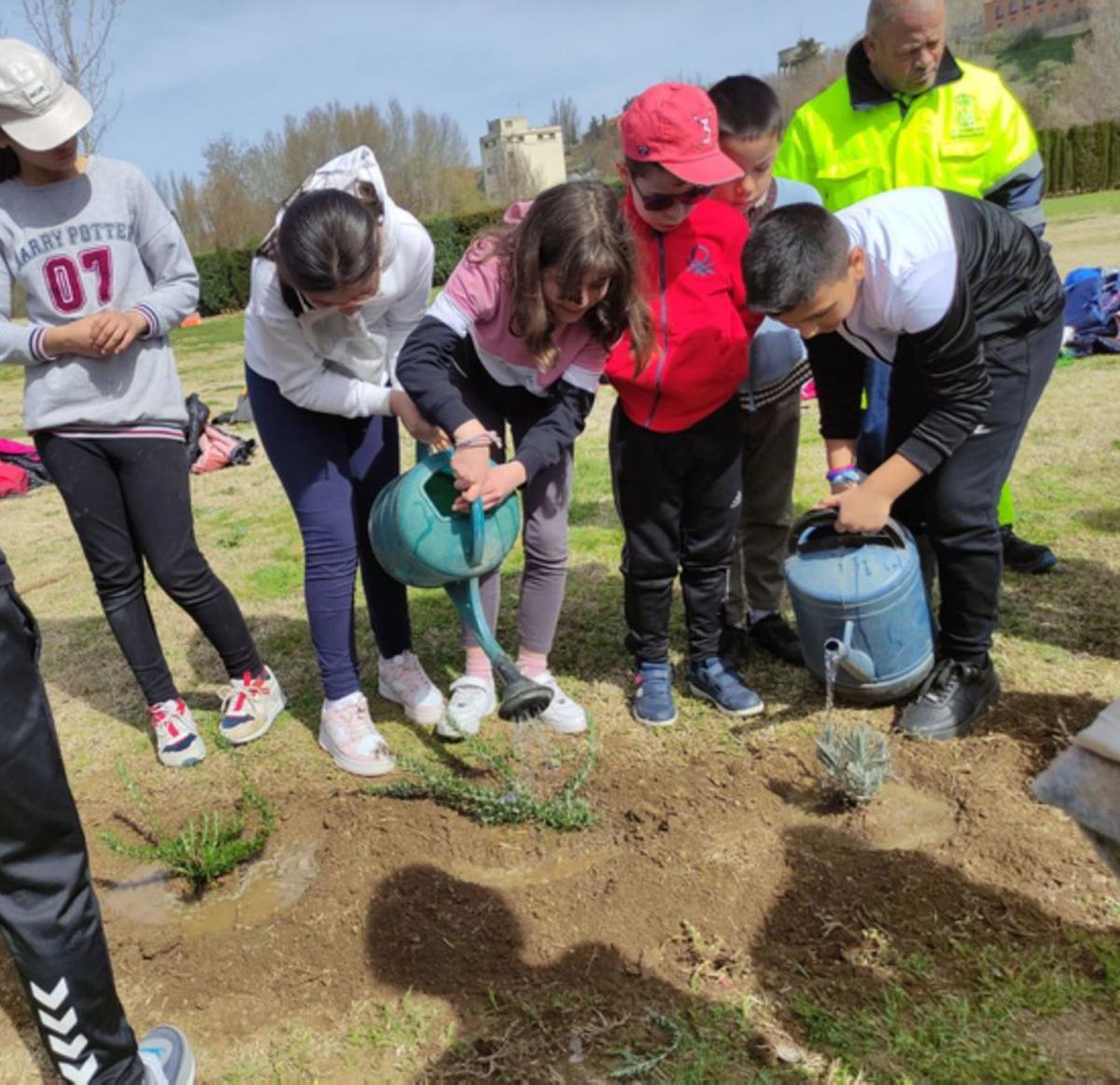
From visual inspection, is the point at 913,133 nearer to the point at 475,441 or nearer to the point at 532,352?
the point at 532,352

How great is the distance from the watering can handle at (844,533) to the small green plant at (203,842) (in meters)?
1.54

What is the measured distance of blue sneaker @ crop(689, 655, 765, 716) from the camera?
2957mm

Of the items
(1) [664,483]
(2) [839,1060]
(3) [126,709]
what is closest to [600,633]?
(1) [664,483]

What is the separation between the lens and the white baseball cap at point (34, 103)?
2.39m

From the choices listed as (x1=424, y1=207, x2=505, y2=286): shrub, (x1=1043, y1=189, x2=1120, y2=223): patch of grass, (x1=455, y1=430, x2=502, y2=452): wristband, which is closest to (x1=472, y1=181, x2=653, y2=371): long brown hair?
(x1=455, y1=430, x2=502, y2=452): wristband

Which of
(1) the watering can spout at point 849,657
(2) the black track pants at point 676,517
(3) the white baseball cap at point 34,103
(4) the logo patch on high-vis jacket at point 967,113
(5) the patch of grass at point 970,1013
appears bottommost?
(5) the patch of grass at point 970,1013

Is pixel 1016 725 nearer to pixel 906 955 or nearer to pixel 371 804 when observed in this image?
Result: pixel 906 955

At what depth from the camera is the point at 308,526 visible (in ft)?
9.09

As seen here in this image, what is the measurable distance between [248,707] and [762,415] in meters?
1.77

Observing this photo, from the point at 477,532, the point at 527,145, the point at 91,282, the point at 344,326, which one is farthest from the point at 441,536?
the point at 527,145

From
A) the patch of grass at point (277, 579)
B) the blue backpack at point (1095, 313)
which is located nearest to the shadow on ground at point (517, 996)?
the patch of grass at point (277, 579)

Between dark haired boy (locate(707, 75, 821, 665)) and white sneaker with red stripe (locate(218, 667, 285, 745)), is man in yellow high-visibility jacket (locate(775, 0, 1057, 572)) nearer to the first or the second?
dark haired boy (locate(707, 75, 821, 665))

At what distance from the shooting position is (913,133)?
3111mm

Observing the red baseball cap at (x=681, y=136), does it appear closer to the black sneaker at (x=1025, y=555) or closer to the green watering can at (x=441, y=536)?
the green watering can at (x=441, y=536)
